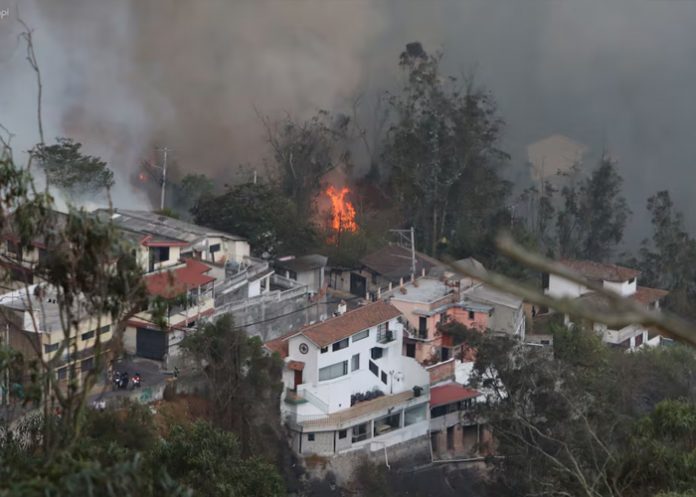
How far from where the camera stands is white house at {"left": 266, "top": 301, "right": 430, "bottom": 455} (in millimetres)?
14336

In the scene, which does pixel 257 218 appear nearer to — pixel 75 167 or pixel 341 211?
pixel 75 167

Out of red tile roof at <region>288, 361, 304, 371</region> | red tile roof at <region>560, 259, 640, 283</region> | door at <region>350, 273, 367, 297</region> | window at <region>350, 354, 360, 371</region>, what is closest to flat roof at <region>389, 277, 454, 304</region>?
window at <region>350, 354, 360, 371</region>

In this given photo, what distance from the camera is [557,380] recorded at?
13.5m

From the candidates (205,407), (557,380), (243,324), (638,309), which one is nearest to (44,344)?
(205,407)

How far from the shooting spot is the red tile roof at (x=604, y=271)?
20938 millimetres

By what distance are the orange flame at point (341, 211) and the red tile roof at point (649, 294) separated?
6.11 meters

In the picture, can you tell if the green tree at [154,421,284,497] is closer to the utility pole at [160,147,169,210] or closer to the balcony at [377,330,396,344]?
the balcony at [377,330,396,344]

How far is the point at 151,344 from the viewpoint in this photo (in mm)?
14711

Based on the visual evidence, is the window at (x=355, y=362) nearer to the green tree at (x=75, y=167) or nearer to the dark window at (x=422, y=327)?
the dark window at (x=422, y=327)

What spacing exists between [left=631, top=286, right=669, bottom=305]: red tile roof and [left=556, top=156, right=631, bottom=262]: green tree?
291cm

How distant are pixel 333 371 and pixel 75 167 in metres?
8.07

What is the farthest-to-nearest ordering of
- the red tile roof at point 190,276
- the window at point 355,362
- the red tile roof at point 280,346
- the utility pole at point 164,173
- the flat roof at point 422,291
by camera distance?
the utility pole at point 164,173 < the flat roof at point 422,291 < the window at point 355,362 < the red tile roof at point 190,276 < the red tile roof at point 280,346

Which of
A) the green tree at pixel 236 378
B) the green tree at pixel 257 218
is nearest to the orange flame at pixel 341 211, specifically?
the green tree at pixel 257 218

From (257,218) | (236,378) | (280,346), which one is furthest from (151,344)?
(257,218)
